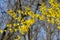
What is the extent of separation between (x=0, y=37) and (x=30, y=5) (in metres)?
1.06

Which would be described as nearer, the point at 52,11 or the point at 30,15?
→ the point at 52,11

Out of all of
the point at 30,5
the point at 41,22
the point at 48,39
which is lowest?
the point at 48,39

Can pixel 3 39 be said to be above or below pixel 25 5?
below

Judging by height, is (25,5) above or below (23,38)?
above

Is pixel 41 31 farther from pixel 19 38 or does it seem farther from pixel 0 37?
pixel 0 37

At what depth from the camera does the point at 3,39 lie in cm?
551

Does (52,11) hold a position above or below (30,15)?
above

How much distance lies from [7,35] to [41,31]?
2.79 feet

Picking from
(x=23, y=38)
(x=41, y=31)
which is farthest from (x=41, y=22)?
(x=23, y=38)

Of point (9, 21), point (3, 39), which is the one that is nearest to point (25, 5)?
point (9, 21)

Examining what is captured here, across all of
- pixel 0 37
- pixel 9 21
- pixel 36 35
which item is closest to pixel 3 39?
pixel 0 37

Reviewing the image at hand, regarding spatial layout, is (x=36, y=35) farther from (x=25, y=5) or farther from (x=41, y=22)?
(x=25, y=5)

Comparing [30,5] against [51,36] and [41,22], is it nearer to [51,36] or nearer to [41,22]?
[41,22]

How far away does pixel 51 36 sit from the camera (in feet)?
18.7
